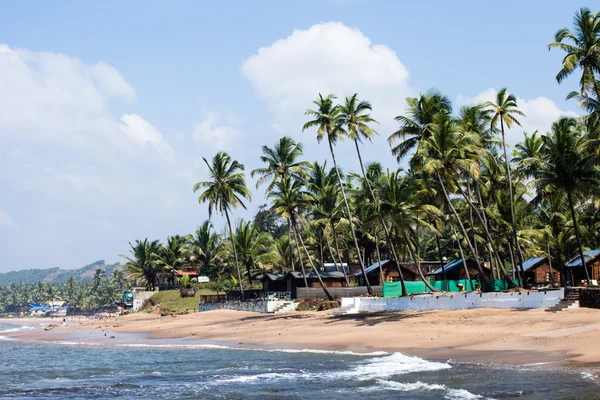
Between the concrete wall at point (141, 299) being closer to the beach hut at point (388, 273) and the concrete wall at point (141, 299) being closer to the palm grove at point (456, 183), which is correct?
the palm grove at point (456, 183)

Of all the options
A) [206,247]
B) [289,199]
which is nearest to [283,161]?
[289,199]

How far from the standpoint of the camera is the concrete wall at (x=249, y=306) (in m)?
50.2

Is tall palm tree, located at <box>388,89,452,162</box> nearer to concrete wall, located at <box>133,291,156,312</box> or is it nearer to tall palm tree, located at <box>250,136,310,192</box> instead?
tall palm tree, located at <box>250,136,310,192</box>

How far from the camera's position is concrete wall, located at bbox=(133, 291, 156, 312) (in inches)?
3150

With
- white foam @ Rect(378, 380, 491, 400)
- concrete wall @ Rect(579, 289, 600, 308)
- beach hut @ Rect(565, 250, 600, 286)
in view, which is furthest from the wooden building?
white foam @ Rect(378, 380, 491, 400)

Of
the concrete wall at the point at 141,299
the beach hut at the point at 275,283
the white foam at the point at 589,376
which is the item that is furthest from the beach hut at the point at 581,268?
the concrete wall at the point at 141,299

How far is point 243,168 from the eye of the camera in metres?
54.8

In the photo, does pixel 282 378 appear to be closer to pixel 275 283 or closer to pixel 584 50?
pixel 584 50

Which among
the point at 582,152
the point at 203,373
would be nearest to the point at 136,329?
the point at 203,373

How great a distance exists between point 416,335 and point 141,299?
5836 centimetres

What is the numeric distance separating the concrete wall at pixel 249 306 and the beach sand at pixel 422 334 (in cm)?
280

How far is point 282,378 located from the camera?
784 inches

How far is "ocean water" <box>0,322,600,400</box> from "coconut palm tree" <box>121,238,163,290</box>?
5542cm

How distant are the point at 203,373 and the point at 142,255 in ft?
215
